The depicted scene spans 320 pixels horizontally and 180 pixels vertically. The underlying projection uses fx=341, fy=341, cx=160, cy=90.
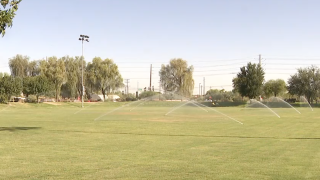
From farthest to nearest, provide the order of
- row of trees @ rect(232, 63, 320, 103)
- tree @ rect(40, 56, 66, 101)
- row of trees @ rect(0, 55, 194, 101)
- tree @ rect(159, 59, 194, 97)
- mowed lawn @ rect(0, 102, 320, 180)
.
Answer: tree @ rect(159, 59, 194, 97), row of trees @ rect(0, 55, 194, 101), tree @ rect(40, 56, 66, 101), row of trees @ rect(232, 63, 320, 103), mowed lawn @ rect(0, 102, 320, 180)

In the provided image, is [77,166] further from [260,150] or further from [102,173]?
[260,150]

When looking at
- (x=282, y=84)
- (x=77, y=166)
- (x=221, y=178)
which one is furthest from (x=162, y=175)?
(x=282, y=84)

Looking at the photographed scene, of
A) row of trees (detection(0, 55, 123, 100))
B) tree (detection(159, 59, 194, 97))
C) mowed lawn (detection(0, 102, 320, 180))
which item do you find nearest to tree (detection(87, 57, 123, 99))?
row of trees (detection(0, 55, 123, 100))

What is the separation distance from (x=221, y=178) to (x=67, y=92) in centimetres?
12218

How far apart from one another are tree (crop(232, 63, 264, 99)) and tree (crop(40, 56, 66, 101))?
56.4 meters

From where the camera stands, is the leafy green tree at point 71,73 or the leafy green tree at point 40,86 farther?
the leafy green tree at point 71,73

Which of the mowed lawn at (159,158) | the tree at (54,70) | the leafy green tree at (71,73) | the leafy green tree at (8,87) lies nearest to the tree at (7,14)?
the mowed lawn at (159,158)

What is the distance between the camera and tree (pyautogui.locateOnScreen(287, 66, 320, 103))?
91.8 meters

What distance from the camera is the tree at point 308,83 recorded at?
91.8 m

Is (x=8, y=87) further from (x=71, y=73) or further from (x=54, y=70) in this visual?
(x=71, y=73)

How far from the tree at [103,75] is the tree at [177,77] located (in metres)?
16.7

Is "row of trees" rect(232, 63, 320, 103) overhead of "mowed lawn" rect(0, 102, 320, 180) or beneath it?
overhead

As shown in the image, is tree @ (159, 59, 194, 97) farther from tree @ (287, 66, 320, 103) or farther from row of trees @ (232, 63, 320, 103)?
tree @ (287, 66, 320, 103)

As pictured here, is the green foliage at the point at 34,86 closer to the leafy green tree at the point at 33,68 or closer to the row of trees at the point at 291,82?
the leafy green tree at the point at 33,68
